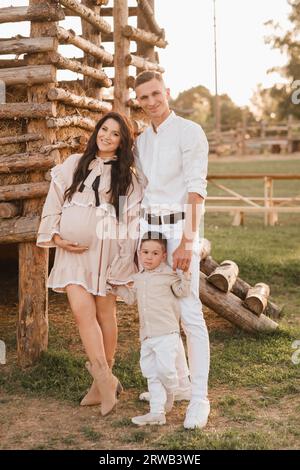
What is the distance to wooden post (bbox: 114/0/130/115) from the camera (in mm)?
7602

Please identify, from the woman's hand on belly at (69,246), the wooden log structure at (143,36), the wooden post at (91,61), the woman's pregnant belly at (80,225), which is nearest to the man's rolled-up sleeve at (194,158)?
the woman's pregnant belly at (80,225)

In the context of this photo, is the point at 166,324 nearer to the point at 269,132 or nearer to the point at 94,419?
the point at 94,419

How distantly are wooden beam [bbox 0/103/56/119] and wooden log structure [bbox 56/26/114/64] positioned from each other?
1.99 feet

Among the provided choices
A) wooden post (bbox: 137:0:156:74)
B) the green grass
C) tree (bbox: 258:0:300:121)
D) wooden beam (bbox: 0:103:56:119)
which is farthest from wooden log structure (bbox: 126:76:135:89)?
tree (bbox: 258:0:300:121)

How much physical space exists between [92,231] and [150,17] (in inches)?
160

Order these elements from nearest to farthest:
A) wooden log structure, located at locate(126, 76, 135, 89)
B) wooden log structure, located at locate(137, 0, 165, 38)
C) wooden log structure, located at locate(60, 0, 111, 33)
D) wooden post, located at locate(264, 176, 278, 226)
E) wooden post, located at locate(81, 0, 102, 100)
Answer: wooden log structure, located at locate(60, 0, 111, 33) < wooden post, located at locate(81, 0, 102, 100) < wooden log structure, located at locate(126, 76, 135, 89) < wooden log structure, located at locate(137, 0, 165, 38) < wooden post, located at locate(264, 176, 278, 226)

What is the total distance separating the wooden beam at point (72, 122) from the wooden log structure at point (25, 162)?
0.27 m

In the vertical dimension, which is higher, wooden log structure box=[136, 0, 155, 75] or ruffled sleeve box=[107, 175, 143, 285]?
wooden log structure box=[136, 0, 155, 75]

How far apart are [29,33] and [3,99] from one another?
1.94 ft

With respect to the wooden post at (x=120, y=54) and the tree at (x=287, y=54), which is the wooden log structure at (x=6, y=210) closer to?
the wooden post at (x=120, y=54)

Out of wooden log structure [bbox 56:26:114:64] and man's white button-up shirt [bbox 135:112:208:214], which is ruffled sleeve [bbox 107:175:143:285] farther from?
wooden log structure [bbox 56:26:114:64]

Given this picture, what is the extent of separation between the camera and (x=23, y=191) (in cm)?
626

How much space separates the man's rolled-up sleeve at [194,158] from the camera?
16.3ft

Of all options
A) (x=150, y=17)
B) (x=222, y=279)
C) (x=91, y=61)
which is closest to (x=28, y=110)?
(x=91, y=61)
